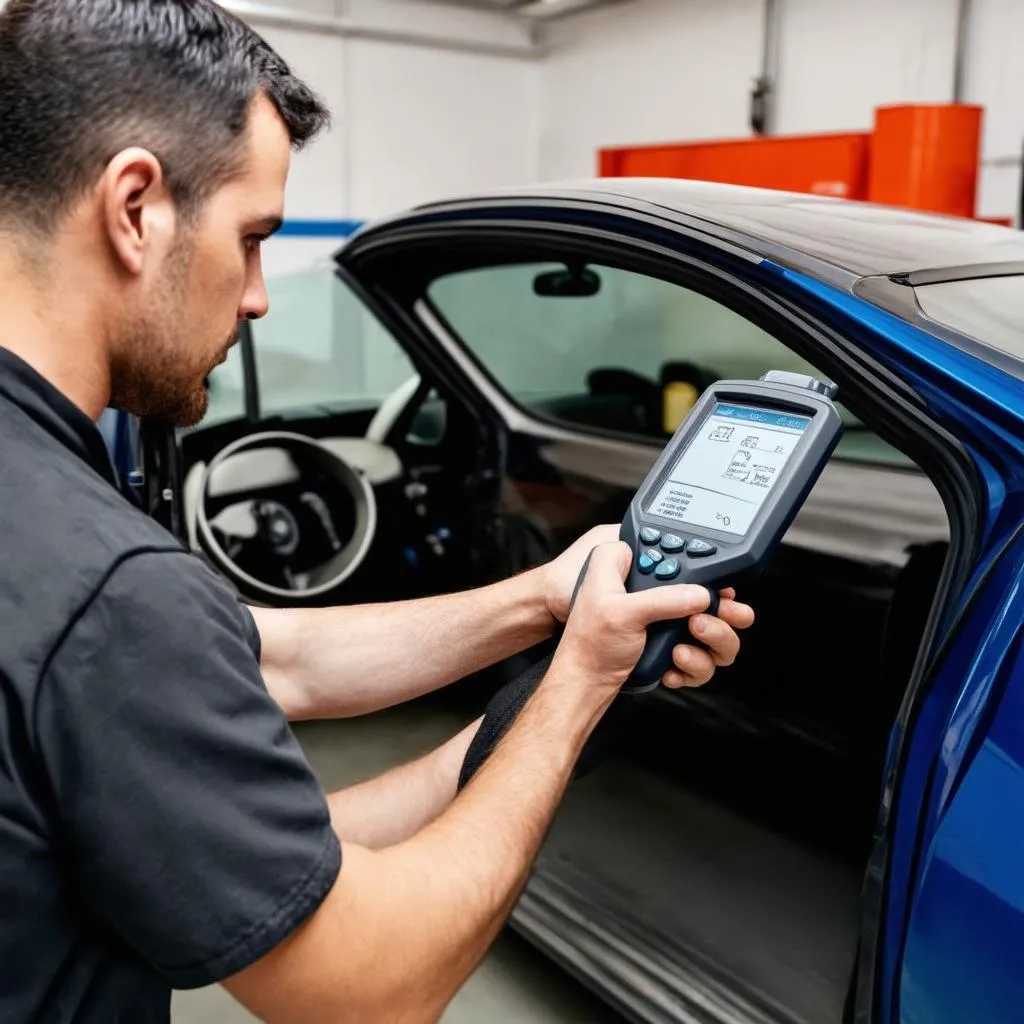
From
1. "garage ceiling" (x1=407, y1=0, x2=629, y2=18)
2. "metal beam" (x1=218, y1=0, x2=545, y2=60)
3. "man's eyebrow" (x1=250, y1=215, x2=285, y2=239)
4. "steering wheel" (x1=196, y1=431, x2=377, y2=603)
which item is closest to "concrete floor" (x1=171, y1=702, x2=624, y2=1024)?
"steering wheel" (x1=196, y1=431, x2=377, y2=603)

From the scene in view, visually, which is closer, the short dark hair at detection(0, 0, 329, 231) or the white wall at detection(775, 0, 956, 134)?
the short dark hair at detection(0, 0, 329, 231)

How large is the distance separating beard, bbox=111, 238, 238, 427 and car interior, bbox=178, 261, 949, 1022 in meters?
0.68

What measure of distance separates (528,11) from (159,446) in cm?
688

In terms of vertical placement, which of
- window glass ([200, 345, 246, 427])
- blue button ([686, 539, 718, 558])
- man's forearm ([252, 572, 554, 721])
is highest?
blue button ([686, 539, 718, 558])

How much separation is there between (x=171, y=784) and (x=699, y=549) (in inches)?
20.9

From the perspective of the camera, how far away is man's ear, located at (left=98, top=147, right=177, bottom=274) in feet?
2.81

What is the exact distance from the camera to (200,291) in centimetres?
95

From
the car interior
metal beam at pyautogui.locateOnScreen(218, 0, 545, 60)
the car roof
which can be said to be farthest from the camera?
metal beam at pyautogui.locateOnScreen(218, 0, 545, 60)

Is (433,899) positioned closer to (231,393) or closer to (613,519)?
(613,519)

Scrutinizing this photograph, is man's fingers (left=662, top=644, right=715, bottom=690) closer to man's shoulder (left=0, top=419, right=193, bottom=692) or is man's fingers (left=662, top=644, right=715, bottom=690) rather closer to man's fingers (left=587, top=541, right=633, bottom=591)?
man's fingers (left=587, top=541, right=633, bottom=591)

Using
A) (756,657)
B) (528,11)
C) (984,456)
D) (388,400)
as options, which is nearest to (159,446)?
(388,400)

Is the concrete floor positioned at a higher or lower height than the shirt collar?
lower

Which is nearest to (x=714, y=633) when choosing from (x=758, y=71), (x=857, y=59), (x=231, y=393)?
(x=231, y=393)

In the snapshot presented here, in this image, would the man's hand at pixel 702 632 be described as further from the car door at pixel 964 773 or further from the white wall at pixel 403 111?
the white wall at pixel 403 111
